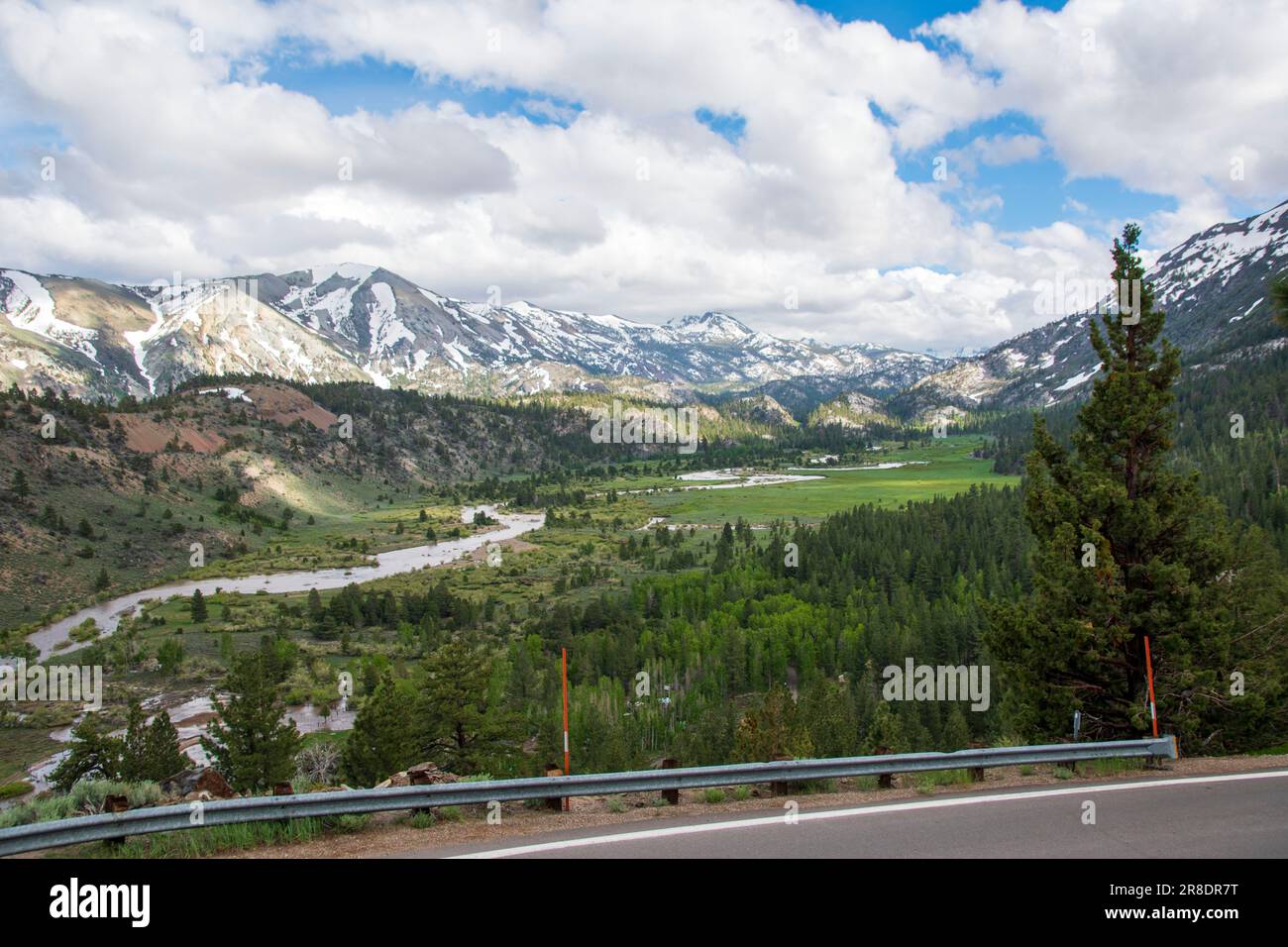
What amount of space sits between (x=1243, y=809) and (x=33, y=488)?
150179 mm

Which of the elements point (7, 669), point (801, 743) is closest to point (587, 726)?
point (801, 743)

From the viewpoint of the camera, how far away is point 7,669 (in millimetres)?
65625

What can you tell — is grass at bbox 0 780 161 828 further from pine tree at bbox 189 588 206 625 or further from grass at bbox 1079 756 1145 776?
pine tree at bbox 189 588 206 625

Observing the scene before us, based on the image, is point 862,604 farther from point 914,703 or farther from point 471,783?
point 471,783

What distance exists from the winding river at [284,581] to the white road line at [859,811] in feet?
283

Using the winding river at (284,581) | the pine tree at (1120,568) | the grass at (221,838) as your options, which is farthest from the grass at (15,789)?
the pine tree at (1120,568)

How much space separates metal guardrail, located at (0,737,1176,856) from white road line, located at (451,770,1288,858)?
0.66 metres

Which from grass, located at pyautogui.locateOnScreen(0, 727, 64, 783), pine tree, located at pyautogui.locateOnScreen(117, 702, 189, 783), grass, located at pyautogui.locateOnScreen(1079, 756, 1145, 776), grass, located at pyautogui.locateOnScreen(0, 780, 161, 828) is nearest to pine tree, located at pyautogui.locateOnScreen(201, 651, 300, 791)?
pine tree, located at pyautogui.locateOnScreen(117, 702, 189, 783)

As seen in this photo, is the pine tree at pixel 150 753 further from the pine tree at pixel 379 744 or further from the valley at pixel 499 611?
the pine tree at pixel 379 744

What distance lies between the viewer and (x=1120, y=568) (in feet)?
65.9

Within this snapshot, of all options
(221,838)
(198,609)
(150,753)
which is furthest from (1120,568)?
(198,609)

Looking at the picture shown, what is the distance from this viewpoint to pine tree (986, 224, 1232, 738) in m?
18.9

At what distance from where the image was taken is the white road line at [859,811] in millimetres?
9328

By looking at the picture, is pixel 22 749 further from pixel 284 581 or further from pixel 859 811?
pixel 859 811
